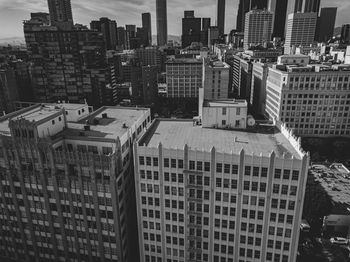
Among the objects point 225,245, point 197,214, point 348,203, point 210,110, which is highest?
point 210,110

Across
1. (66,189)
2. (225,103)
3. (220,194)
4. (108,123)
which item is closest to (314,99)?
(225,103)

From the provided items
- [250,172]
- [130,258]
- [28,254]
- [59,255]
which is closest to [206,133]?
[250,172]

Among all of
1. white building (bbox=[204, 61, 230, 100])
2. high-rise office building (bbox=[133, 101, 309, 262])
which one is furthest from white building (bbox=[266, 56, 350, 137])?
high-rise office building (bbox=[133, 101, 309, 262])

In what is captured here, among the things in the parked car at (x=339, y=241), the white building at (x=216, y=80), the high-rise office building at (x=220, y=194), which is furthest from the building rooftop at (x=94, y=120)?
the white building at (x=216, y=80)

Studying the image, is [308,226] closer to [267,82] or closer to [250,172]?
[250,172]

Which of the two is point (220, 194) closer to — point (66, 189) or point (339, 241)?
point (66, 189)

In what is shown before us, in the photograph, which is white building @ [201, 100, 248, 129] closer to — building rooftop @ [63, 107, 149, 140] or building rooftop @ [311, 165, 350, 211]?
building rooftop @ [63, 107, 149, 140]
